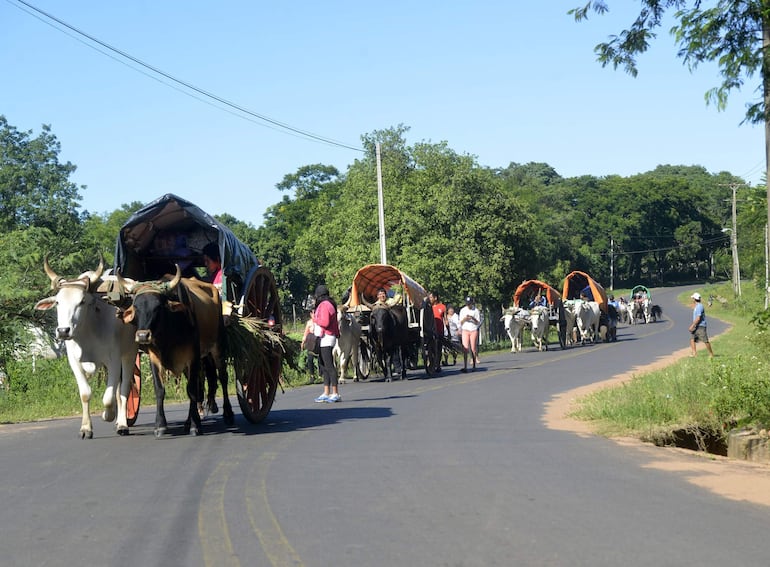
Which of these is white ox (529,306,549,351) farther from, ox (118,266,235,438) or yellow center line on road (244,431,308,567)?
yellow center line on road (244,431,308,567)

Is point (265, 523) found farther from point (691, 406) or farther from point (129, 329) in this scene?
point (691, 406)

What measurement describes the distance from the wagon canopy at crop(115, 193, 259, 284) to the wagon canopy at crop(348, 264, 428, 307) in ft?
44.3

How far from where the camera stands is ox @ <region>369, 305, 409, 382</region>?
26.0 m

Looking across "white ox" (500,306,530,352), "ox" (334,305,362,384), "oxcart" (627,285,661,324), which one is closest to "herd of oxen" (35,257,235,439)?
"ox" (334,305,362,384)

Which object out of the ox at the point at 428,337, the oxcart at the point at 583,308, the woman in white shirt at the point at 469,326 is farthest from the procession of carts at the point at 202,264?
the oxcart at the point at 583,308

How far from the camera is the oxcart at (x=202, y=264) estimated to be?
1303 centimetres

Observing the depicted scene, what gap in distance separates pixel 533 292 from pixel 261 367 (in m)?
36.2

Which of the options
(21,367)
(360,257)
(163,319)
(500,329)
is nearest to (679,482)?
(163,319)

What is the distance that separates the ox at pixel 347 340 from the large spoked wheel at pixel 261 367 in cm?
1121

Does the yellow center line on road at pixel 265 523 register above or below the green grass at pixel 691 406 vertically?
below

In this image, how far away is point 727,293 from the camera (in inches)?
3688

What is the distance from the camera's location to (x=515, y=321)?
137 ft

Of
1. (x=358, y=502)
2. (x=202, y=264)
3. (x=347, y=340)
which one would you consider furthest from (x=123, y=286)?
(x=347, y=340)

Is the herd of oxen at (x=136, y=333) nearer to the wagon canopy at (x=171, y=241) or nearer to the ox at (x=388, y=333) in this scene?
the wagon canopy at (x=171, y=241)
